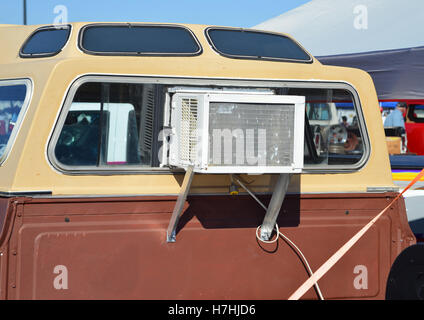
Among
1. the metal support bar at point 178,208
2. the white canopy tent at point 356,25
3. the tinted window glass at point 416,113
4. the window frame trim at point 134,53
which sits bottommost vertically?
the metal support bar at point 178,208

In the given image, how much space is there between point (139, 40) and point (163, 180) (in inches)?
35.8

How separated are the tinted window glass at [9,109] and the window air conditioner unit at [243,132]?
3.22ft

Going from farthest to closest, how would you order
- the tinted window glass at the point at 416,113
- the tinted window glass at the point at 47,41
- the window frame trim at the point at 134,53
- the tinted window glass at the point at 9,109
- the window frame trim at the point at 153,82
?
the tinted window glass at the point at 416,113 → the tinted window glass at the point at 47,41 → the window frame trim at the point at 134,53 → the tinted window glass at the point at 9,109 → the window frame trim at the point at 153,82

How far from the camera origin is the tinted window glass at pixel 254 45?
4.00m

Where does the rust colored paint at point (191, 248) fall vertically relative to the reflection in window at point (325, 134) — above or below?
below

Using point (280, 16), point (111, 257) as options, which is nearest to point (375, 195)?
point (111, 257)

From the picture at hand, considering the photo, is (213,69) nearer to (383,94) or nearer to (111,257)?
(111,257)

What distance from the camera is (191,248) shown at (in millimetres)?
3564

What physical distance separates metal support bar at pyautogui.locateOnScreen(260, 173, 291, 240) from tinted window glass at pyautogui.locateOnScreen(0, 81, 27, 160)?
1502mm

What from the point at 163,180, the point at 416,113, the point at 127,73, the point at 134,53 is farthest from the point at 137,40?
the point at 416,113

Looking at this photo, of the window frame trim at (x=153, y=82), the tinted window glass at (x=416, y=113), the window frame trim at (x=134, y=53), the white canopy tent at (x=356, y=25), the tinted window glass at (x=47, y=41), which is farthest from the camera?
the tinted window glass at (x=416, y=113)

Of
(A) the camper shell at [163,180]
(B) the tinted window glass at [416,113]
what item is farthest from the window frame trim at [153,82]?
(B) the tinted window glass at [416,113]

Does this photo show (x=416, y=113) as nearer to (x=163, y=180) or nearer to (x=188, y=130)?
(x=163, y=180)

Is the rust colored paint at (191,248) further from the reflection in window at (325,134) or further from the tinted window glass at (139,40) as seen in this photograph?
the tinted window glass at (139,40)
